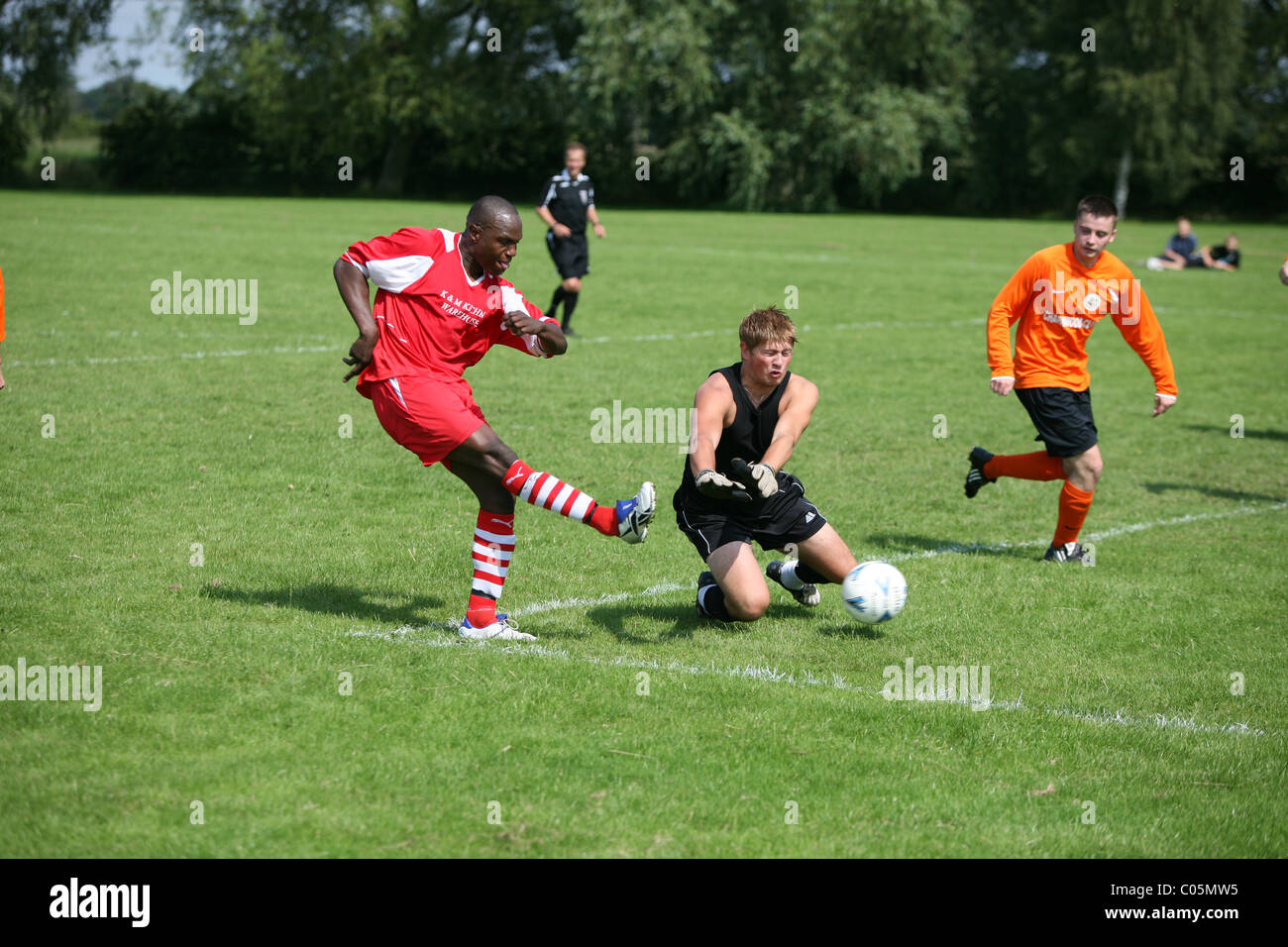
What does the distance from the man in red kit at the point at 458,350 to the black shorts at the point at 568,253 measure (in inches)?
427

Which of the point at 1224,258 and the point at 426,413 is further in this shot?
the point at 1224,258

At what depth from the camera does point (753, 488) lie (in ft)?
19.9

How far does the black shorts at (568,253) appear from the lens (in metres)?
17.0

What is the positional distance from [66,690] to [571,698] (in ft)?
6.63

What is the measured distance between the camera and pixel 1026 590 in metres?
7.41

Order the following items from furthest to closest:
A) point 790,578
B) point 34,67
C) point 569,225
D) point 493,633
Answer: point 34,67 → point 569,225 → point 790,578 → point 493,633

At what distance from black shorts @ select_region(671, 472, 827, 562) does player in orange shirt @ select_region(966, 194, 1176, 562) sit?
2.19 metres

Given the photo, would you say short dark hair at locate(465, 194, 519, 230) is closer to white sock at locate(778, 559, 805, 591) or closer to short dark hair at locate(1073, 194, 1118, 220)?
white sock at locate(778, 559, 805, 591)

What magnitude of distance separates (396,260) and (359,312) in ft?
1.17

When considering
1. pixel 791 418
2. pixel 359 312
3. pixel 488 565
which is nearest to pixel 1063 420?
pixel 791 418

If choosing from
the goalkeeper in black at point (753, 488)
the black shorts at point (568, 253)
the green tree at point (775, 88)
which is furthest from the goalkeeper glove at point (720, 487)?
the green tree at point (775, 88)

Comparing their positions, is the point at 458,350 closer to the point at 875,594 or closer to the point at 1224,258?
the point at 875,594

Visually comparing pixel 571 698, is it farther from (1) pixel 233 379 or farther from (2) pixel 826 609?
(1) pixel 233 379

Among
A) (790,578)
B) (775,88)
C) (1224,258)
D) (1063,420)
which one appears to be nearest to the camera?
(790,578)
